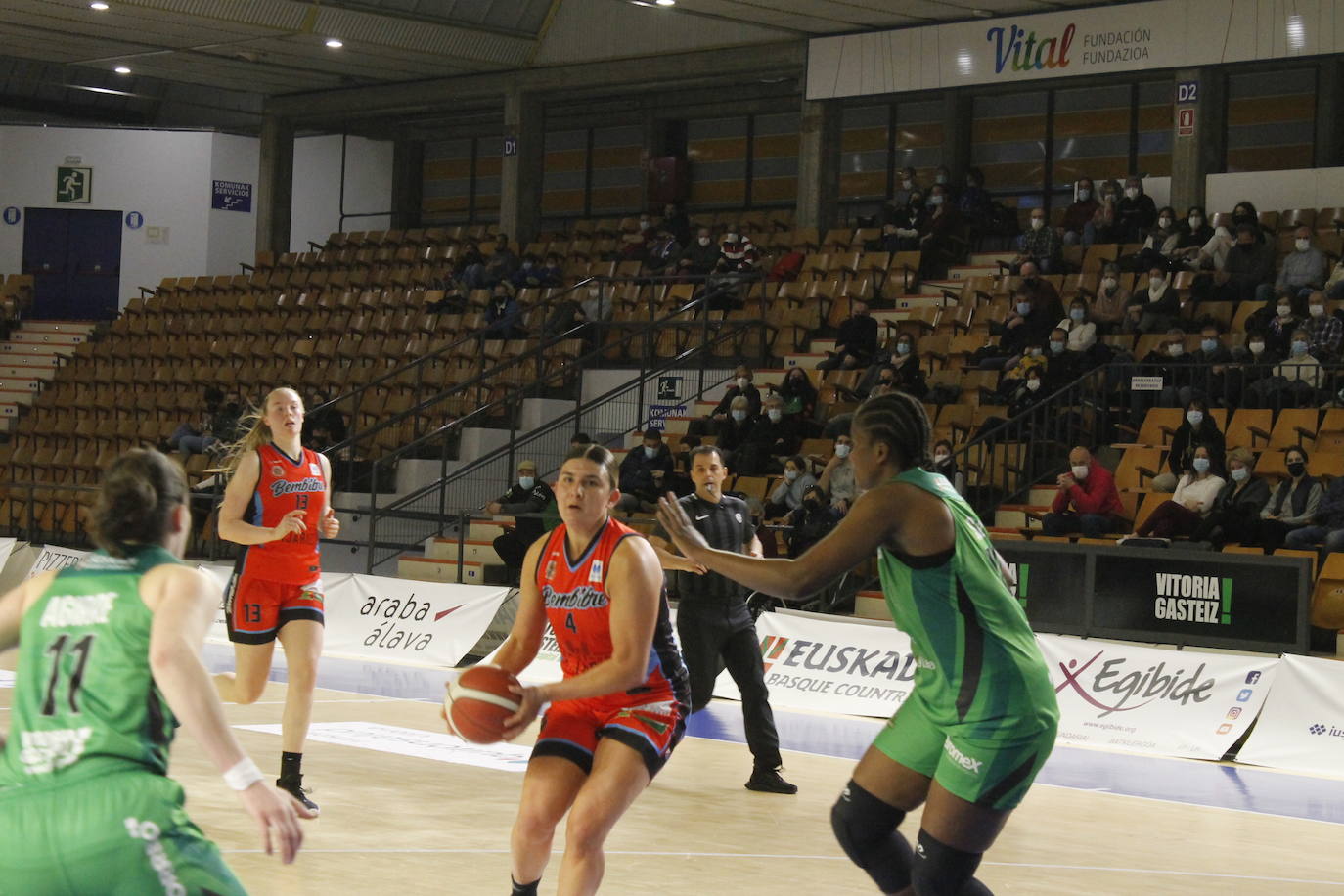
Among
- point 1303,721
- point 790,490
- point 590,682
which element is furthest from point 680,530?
point 790,490

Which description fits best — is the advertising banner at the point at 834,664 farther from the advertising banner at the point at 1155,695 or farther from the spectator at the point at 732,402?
the spectator at the point at 732,402

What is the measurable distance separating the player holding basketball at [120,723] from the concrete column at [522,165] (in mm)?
23308

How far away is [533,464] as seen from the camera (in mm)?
18328

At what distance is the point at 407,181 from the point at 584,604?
28392mm

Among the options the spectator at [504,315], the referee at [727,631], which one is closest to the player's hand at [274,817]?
the referee at [727,631]

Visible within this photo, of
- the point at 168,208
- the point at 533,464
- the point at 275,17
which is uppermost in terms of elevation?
the point at 275,17

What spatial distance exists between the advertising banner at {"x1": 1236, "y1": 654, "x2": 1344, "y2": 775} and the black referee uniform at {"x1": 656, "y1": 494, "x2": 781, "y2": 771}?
3517mm

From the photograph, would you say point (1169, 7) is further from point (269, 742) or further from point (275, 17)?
point (269, 742)

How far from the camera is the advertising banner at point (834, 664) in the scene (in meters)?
12.4

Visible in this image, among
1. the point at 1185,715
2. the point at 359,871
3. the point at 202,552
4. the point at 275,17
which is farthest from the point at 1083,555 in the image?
the point at 275,17

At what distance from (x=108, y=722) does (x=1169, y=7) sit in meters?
18.7

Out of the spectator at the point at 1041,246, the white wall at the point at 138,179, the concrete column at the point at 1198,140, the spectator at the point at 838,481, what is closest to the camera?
the spectator at the point at 838,481

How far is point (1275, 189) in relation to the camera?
19.9 metres

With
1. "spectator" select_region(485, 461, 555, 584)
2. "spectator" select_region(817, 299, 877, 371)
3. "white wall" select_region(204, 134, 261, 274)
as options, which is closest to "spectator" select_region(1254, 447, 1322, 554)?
"spectator" select_region(817, 299, 877, 371)
